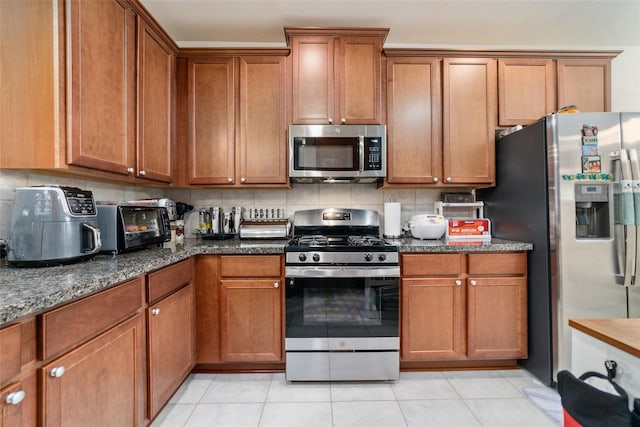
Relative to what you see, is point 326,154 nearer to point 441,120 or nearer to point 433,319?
point 441,120

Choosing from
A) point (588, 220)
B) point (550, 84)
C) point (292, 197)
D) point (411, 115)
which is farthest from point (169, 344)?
point (550, 84)

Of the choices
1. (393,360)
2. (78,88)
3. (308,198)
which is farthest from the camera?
(308,198)

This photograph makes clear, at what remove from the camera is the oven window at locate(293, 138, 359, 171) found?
90.0 inches

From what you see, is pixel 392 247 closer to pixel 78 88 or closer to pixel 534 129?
pixel 534 129

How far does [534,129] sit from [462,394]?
1.79 metres

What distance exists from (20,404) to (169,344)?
33.9 inches

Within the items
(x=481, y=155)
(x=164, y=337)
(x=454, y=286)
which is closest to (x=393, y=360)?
(x=454, y=286)

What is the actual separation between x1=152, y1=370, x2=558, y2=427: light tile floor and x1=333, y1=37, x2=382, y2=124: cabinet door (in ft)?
6.26

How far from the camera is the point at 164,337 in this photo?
159cm

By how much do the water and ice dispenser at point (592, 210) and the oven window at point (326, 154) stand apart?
1433 mm

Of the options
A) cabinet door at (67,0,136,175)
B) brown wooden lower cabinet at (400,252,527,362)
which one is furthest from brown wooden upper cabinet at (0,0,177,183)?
brown wooden lower cabinet at (400,252,527,362)

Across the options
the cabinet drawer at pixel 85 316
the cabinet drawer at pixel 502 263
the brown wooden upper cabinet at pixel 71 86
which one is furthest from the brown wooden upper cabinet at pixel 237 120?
the cabinet drawer at pixel 502 263

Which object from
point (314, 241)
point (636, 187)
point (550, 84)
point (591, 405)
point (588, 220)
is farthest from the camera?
point (550, 84)

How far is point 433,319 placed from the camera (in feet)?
6.70
